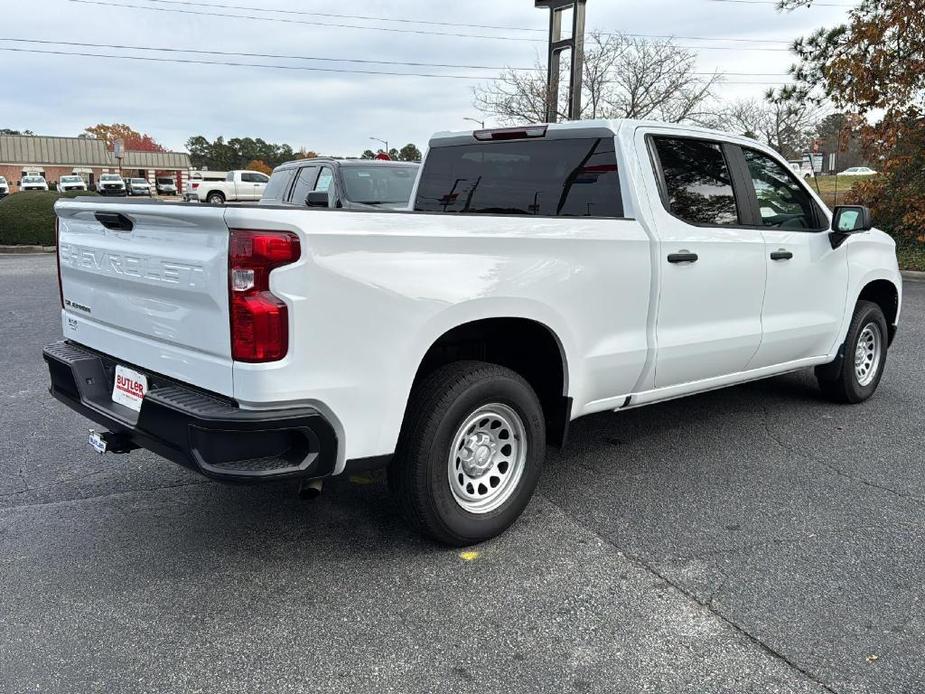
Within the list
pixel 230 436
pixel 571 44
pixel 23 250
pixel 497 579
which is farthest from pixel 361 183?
pixel 23 250

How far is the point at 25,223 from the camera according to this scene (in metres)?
19.3

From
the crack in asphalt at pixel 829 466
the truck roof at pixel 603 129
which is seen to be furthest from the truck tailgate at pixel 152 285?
the crack in asphalt at pixel 829 466

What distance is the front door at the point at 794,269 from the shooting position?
4.86 metres

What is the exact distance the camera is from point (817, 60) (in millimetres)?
16781

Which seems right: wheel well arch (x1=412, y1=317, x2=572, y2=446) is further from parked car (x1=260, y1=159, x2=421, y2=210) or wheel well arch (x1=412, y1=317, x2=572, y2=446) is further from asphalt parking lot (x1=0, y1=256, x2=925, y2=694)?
parked car (x1=260, y1=159, x2=421, y2=210)

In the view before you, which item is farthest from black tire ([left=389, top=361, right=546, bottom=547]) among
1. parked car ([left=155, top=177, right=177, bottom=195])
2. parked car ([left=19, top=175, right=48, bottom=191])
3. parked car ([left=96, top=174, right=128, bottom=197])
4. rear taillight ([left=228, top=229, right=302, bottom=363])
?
parked car ([left=155, top=177, right=177, bottom=195])

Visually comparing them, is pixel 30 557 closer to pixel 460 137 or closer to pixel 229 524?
pixel 229 524

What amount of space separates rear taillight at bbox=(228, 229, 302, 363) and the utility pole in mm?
17452

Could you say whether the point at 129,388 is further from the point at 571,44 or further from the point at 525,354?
the point at 571,44

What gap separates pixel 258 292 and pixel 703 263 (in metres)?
2.59

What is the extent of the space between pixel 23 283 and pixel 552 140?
11.3 m

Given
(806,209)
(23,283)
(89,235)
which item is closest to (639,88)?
(23,283)

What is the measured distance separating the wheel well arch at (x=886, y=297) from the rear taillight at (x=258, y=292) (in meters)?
4.85

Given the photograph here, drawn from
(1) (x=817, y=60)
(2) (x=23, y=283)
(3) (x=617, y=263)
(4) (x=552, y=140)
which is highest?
(1) (x=817, y=60)
